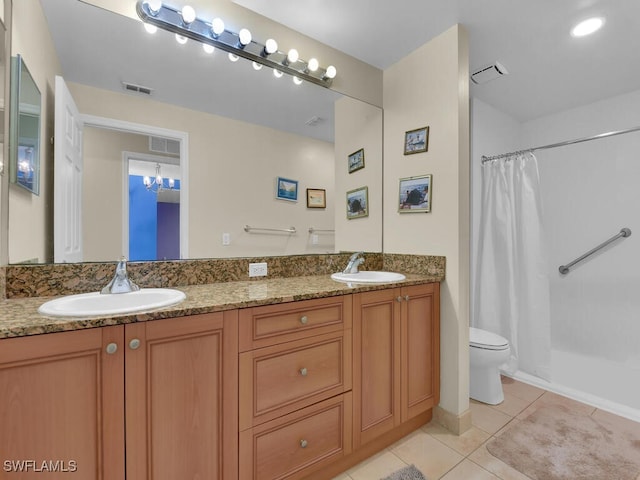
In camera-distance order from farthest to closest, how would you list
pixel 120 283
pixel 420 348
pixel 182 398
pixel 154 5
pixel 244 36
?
1. pixel 420 348
2. pixel 244 36
3. pixel 154 5
4. pixel 120 283
5. pixel 182 398

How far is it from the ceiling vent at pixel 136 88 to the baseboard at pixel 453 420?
2.35m

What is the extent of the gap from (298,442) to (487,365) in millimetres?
1391

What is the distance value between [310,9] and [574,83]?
84.6 inches

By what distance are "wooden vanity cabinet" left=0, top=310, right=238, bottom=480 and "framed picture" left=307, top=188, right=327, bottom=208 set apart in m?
1.03

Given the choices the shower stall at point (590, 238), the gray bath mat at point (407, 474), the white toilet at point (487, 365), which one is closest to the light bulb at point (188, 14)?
the shower stall at point (590, 238)

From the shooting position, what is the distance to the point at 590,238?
2.57 metres

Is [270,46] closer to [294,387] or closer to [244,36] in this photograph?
[244,36]

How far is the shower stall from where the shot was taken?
2326 millimetres

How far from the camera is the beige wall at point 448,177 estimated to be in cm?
167

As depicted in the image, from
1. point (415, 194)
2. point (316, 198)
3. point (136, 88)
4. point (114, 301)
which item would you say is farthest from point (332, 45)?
point (114, 301)

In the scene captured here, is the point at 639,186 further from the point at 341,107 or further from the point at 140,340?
the point at 140,340

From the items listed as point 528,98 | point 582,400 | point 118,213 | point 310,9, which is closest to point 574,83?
point 528,98

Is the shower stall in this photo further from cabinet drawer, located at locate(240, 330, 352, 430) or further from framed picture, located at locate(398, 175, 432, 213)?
cabinet drawer, located at locate(240, 330, 352, 430)

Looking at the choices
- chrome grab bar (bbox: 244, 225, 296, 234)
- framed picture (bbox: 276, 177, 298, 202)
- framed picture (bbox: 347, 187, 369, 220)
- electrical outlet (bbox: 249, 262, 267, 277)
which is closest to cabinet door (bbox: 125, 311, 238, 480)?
electrical outlet (bbox: 249, 262, 267, 277)
